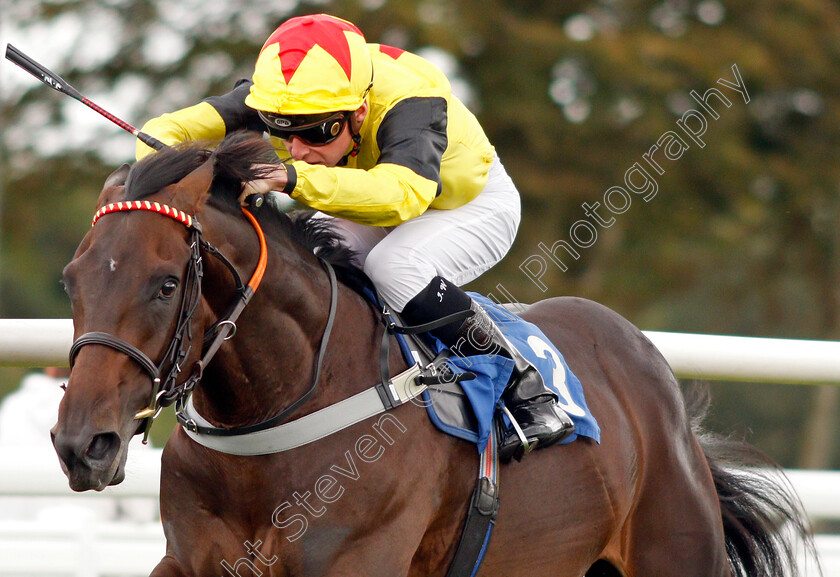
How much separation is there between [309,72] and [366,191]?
40 cm

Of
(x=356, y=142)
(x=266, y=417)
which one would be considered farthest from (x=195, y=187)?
(x=356, y=142)

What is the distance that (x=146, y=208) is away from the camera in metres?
2.54

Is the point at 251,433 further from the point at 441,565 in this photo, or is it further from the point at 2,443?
the point at 2,443

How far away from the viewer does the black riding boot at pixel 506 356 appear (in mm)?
3189

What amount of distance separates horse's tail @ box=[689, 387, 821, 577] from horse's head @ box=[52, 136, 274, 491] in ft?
8.36

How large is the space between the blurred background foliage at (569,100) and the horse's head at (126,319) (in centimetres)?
897

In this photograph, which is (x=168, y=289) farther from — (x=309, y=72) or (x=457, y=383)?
(x=457, y=383)

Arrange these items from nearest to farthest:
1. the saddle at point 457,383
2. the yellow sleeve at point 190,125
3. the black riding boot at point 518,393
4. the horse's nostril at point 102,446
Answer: the horse's nostril at point 102,446
the saddle at point 457,383
the black riding boot at point 518,393
the yellow sleeve at point 190,125

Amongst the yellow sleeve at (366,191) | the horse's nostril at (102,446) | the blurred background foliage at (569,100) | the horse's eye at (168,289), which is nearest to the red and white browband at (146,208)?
the horse's eye at (168,289)

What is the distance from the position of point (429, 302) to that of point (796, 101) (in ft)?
36.3

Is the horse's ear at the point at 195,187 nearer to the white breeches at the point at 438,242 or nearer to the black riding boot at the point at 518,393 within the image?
the white breeches at the point at 438,242

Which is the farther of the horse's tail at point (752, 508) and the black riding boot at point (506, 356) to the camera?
the horse's tail at point (752, 508)

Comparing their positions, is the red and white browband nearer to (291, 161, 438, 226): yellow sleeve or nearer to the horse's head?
the horse's head

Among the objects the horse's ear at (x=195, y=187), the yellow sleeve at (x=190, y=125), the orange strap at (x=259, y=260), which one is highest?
the horse's ear at (x=195, y=187)
